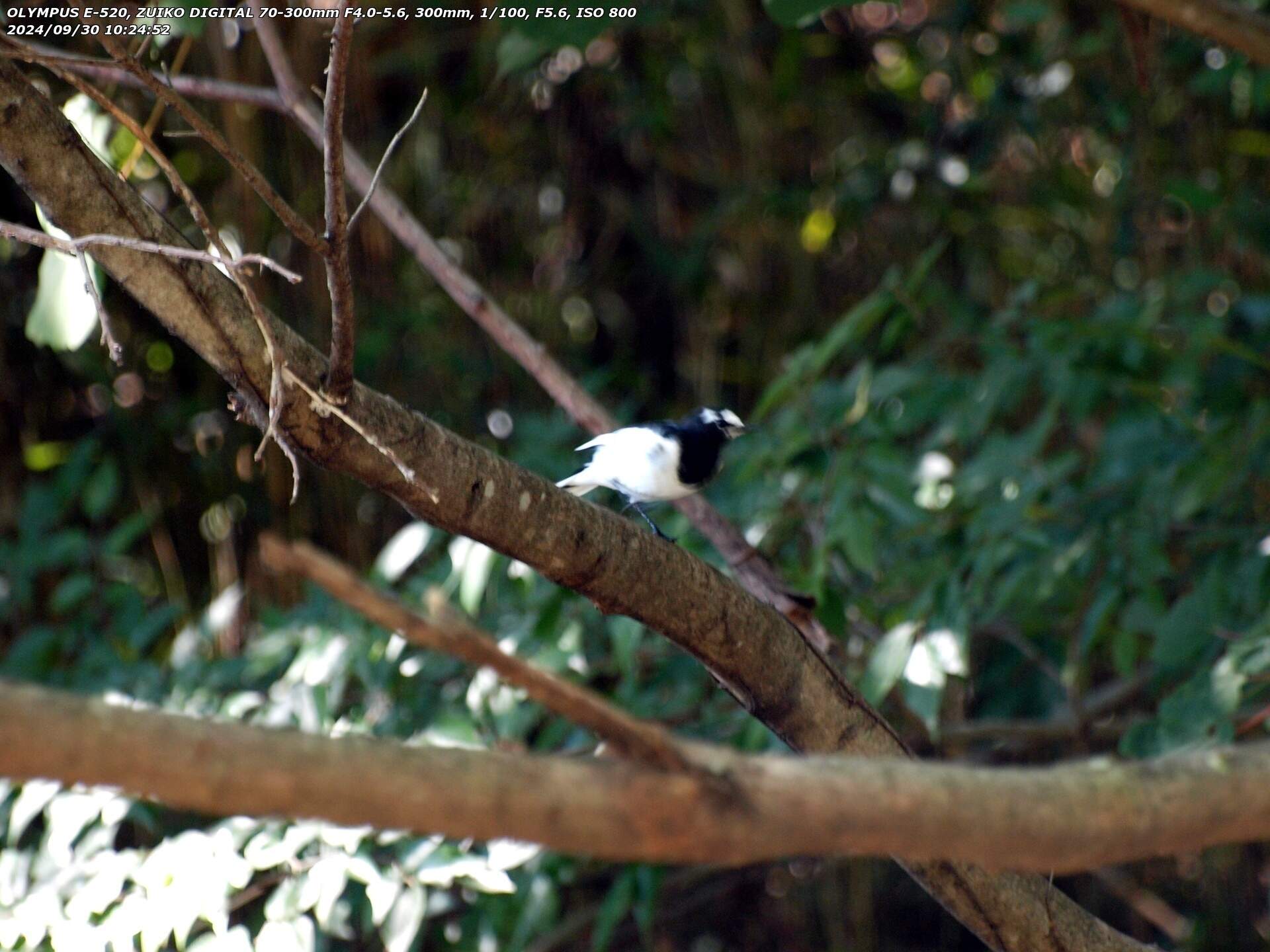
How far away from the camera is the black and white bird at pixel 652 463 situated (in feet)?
8.39

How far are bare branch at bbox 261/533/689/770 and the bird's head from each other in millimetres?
2170

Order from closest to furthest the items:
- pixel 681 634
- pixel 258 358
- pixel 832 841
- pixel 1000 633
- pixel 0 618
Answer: pixel 832 841, pixel 258 358, pixel 681 634, pixel 1000 633, pixel 0 618

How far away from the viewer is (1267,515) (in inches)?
127

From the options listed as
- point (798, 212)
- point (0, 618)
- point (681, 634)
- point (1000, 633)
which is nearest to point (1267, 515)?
point (1000, 633)

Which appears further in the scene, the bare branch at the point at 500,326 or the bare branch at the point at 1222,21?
the bare branch at the point at 500,326

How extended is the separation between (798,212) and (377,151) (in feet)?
4.77

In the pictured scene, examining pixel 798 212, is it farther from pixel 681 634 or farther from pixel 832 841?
pixel 832 841

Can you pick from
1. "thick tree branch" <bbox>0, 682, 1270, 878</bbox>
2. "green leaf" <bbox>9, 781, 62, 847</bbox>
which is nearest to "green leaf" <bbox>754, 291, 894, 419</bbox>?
"green leaf" <bbox>9, 781, 62, 847</bbox>

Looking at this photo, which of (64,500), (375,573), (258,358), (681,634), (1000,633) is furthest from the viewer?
(64,500)

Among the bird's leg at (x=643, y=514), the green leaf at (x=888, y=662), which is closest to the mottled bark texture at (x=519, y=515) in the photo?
the green leaf at (x=888, y=662)

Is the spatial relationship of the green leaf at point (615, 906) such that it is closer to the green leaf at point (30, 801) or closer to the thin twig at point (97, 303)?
the green leaf at point (30, 801)

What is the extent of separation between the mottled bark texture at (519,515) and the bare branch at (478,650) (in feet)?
1.73

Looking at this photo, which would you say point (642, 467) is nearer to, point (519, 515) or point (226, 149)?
point (519, 515)

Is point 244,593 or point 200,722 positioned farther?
point 244,593
